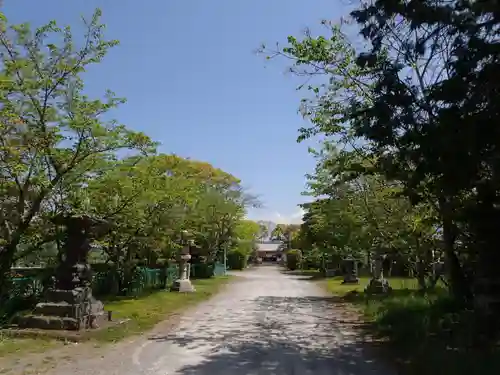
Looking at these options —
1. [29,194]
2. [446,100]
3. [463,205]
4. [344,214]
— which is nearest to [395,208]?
[344,214]

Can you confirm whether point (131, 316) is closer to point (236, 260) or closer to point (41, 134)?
point (41, 134)

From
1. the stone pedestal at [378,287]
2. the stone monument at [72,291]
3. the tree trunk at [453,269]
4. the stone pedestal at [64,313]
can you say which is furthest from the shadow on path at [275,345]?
the stone pedestal at [378,287]

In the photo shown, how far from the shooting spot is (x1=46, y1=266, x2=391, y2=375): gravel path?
805 cm

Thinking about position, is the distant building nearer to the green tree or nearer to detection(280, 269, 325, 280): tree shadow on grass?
detection(280, 269, 325, 280): tree shadow on grass

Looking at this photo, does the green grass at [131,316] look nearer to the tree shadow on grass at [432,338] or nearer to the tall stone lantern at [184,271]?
the tall stone lantern at [184,271]

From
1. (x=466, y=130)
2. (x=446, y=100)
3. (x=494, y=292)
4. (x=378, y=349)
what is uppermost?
(x=446, y=100)

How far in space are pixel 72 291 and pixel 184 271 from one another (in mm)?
12607

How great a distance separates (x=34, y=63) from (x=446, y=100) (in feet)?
34.1

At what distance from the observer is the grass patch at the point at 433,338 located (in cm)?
666

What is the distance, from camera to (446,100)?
7.27m

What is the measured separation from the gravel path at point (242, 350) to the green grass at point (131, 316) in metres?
0.69

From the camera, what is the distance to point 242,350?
961 centimetres

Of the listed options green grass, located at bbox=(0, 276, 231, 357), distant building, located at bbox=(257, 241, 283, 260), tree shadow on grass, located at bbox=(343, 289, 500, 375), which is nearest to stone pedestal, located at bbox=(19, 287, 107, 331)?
green grass, located at bbox=(0, 276, 231, 357)

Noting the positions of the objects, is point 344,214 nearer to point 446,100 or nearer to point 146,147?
point 146,147
